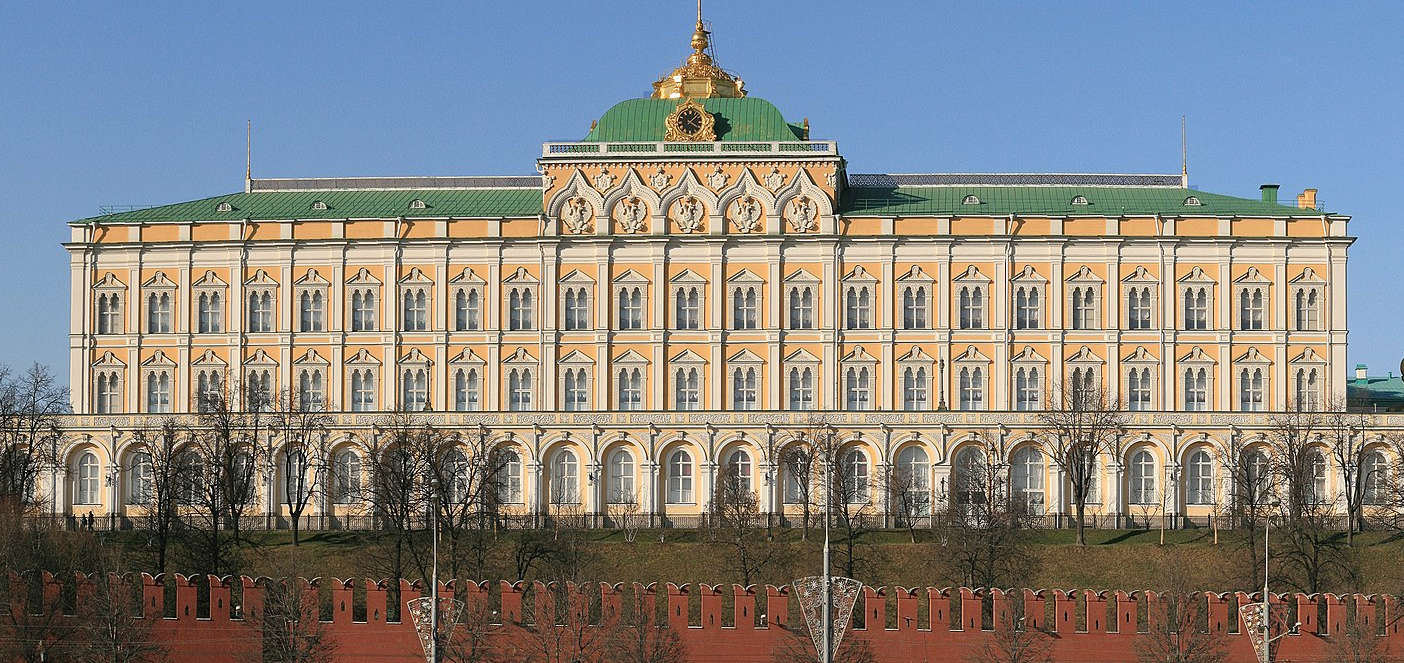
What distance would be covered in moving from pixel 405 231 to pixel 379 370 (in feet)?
24.7

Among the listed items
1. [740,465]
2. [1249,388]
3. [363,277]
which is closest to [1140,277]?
[1249,388]

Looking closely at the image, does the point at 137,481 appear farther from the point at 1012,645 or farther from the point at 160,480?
the point at 1012,645

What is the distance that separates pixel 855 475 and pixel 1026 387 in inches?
494

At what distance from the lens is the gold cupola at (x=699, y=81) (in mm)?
148250

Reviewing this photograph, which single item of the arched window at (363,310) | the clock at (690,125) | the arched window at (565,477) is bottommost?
the arched window at (565,477)

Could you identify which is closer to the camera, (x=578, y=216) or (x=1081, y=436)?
(x=1081, y=436)

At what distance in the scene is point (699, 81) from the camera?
488ft

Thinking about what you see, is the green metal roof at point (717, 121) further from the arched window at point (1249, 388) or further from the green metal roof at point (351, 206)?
the arched window at point (1249, 388)

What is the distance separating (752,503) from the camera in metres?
119

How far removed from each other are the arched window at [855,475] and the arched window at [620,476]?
35.1 ft

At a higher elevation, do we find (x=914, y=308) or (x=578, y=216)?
(x=578, y=216)

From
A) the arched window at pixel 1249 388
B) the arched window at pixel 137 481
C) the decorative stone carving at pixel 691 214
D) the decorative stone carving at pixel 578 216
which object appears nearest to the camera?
the arched window at pixel 137 481

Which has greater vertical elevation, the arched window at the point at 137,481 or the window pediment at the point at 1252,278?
the window pediment at the point at 1252,278

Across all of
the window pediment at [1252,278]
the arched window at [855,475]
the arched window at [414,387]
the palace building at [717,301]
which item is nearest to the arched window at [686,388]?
the palace building at [717,301]
